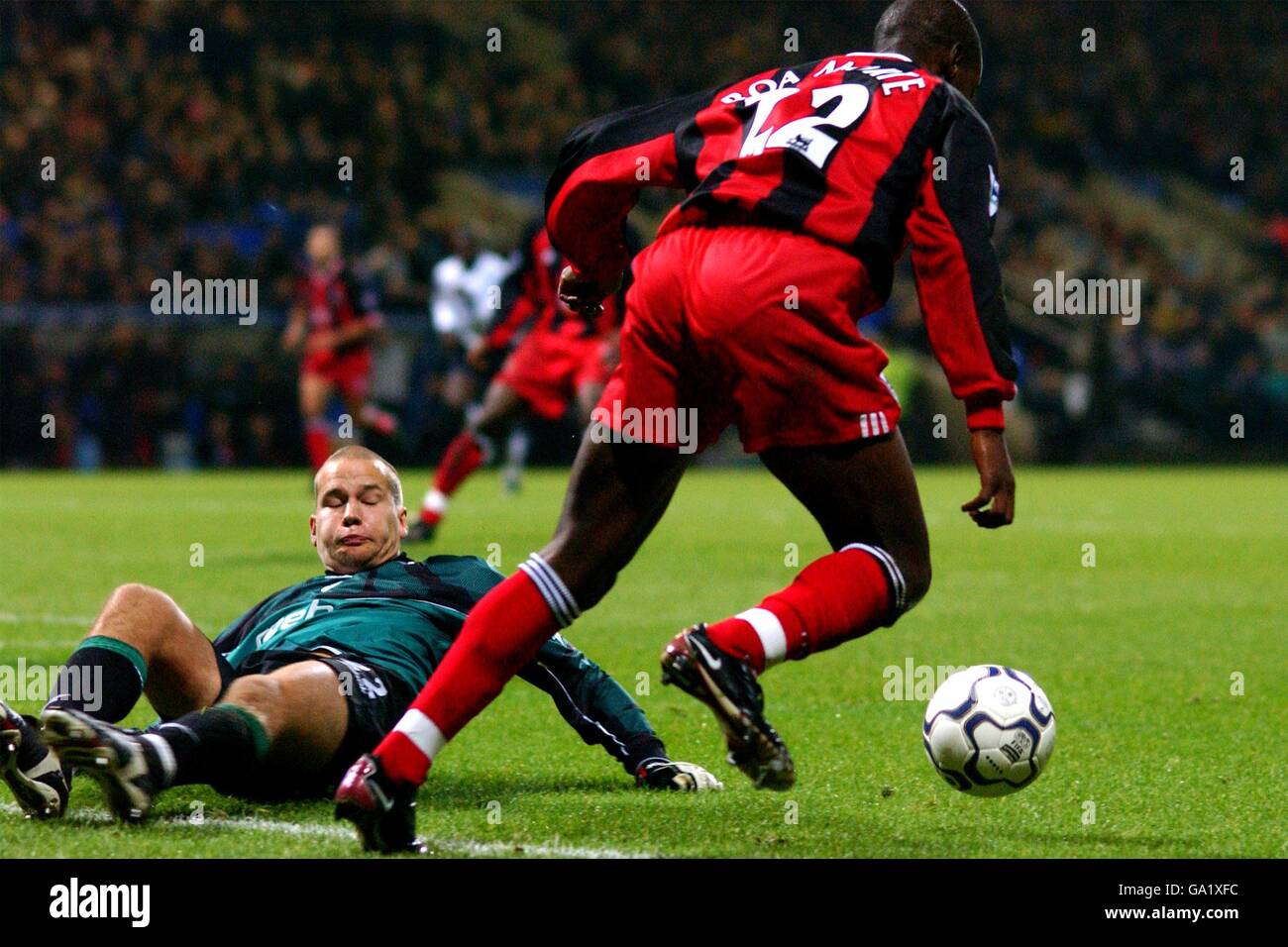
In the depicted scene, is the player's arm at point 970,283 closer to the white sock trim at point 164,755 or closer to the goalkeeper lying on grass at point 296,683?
the goalkeeper lying on grass at point 296,683

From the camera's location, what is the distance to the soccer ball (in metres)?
4.28

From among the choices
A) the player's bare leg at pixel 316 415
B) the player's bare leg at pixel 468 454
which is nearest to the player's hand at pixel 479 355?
the player's bare leg at pixel 468 454

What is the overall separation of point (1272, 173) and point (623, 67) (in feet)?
37.0

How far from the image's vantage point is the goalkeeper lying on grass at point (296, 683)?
3852 mm

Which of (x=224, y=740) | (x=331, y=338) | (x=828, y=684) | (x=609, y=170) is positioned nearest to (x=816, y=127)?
(x=609, y=170)

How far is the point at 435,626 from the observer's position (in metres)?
4.63

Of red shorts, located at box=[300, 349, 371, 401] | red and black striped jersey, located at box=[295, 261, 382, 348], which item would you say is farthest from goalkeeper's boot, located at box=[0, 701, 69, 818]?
red shorts, located at box=[300, 349, 371, 401]

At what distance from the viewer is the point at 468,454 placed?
12.5 m

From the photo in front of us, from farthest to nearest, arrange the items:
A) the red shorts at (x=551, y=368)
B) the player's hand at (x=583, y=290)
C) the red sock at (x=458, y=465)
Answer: the red shorts at (x=551, y=368) < the red sock at (x=458, y=465) < the player's hand at (x=583, y=290)

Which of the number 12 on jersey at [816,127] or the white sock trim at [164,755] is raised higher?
the number 12 on jersey at [816,127]

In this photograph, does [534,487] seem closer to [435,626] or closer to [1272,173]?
[435,626]

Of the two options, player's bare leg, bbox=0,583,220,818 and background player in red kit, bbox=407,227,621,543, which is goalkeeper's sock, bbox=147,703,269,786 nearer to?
player's bare leg, bbox=0,583,220,818

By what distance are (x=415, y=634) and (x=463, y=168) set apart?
22397 millimetres
